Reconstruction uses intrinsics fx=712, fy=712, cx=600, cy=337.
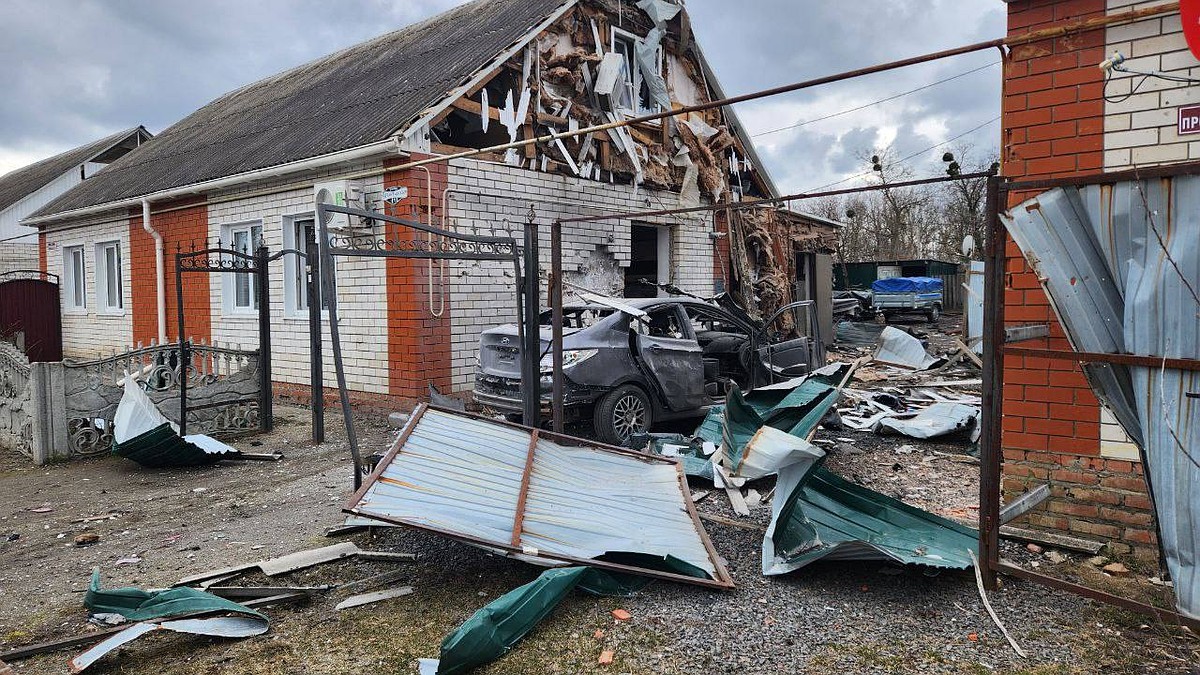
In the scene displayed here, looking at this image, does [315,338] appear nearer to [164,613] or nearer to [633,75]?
[164,613]

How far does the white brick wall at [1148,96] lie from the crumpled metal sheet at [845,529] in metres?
2.27

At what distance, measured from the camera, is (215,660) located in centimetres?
319

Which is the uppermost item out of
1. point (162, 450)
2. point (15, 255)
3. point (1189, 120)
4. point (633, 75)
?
point (633, 75)

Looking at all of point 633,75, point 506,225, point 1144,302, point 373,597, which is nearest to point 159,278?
point 506,225

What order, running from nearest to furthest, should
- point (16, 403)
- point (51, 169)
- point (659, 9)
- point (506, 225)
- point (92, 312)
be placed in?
point (16, 403) → point (506, 225) → point (659, 9) → point (92, 312) → point (51, 169)

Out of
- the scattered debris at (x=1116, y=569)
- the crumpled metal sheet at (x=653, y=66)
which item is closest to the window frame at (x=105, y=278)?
the crumpled metal sheet at (x=653, y=66)

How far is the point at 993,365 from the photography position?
3.41 meters

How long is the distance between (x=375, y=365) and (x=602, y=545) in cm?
592

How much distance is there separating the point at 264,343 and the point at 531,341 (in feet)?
12.8

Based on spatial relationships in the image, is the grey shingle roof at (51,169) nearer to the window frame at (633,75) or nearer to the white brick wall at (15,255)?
the white brick wall at (15,255)

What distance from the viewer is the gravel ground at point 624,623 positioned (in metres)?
3.10

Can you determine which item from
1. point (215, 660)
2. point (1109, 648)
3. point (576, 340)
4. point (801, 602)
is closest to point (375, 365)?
point (576, 340)

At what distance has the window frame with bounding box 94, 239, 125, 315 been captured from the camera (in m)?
14.2

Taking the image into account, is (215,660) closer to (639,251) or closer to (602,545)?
(602,545)
